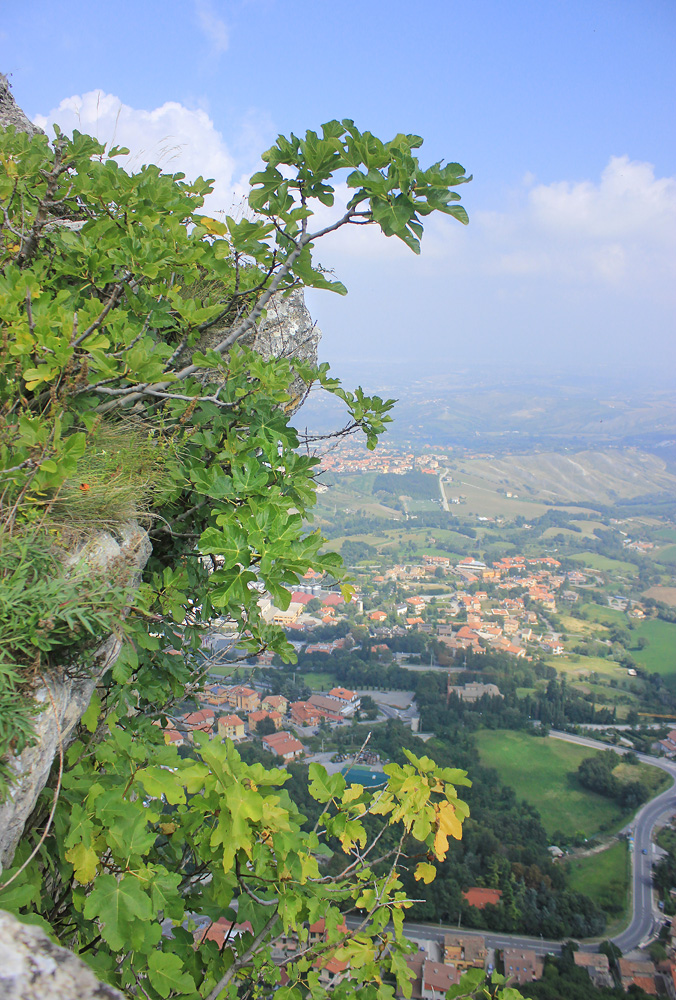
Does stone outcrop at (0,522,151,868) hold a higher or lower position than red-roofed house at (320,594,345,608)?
higher

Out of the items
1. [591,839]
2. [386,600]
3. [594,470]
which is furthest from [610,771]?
[594,470]

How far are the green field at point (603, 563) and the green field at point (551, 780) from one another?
33.2 meters

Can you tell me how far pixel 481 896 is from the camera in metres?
18.0

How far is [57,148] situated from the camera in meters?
3.28

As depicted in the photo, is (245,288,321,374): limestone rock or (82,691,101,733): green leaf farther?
(245,288,321,374): limestone rock

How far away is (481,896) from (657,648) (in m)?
31.7

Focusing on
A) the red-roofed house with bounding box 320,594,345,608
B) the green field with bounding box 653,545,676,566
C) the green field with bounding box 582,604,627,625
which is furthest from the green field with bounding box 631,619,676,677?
the red-roofed house with bounding box 320,594,345,608

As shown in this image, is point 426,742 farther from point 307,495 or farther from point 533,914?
point 307,495

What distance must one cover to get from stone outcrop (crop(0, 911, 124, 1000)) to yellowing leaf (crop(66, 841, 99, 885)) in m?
0.79

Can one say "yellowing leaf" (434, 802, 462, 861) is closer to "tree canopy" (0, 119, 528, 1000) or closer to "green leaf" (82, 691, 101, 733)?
"tree canopy" (0, 119, 528, 1000)

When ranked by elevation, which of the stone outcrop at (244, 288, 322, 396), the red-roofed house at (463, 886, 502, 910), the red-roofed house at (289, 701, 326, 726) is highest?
the stone outcrop at (244, 288, 322, 396)

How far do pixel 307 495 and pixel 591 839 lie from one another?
27.1m

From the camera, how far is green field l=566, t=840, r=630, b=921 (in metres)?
19.0

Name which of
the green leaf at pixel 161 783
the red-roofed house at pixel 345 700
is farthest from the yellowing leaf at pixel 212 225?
the red-roofed house at pixel 345 700
